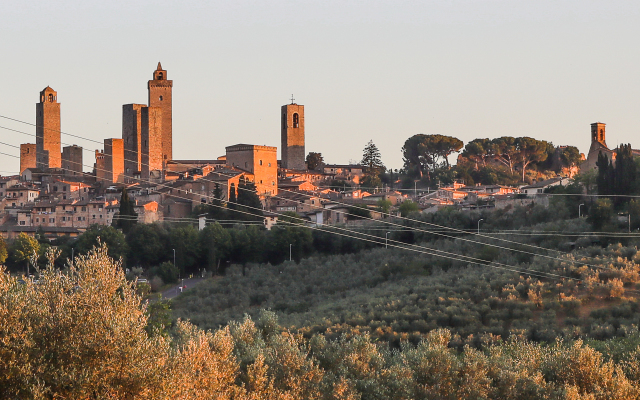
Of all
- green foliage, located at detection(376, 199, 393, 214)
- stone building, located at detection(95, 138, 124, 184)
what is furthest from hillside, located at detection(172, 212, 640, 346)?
stone building, located at detection(95, 138, 124, 184)

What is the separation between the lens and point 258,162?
191 ft

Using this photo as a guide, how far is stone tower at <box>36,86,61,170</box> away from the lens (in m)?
64.1

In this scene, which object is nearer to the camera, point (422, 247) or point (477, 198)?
point (422, 247)

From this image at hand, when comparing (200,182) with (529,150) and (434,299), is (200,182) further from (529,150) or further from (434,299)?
(434,299)

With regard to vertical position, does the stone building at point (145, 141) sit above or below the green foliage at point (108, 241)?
above

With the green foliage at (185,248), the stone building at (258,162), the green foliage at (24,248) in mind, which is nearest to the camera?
the green foliage at (24,248)

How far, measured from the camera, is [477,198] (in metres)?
48.5

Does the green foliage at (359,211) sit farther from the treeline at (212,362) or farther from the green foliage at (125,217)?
the treeline at (212,362)

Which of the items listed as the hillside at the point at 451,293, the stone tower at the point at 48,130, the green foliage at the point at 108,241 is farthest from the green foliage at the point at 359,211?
the stone tower at the point at 48,130

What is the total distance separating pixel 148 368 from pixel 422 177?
55.4 metres

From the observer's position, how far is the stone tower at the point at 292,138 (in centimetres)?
6856

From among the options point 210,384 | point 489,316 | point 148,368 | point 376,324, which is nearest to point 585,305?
point 489,316

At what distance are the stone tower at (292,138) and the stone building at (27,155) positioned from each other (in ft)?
58.8

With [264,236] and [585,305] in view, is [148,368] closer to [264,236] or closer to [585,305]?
[585,305]
